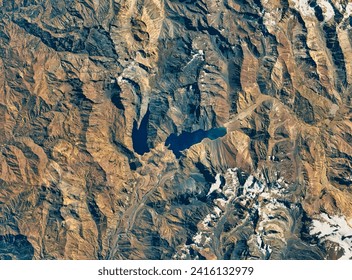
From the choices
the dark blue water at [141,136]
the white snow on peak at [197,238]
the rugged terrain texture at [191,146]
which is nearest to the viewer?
the rugged terrain texture at [191,146]

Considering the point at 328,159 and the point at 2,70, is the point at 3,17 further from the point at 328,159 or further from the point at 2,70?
the point at 328,159

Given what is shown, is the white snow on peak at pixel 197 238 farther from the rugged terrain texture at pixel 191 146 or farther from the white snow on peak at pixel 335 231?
the white snow on peak at pixel 335 231

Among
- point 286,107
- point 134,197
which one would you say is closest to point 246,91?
point 286,107

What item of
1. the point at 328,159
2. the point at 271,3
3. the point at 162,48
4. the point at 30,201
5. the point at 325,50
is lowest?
the point at 30,201

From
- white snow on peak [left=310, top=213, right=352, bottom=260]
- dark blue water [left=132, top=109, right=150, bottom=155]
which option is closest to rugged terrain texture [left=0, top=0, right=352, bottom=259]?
white snow on peak [left=310, top=213, right=352, bottom=260]

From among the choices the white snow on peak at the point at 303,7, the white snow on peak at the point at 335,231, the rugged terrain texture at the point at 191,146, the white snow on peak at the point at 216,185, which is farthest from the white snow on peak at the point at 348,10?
the white snow on peak at the point at 216,185

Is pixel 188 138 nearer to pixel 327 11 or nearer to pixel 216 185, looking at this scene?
pixel 216 185
